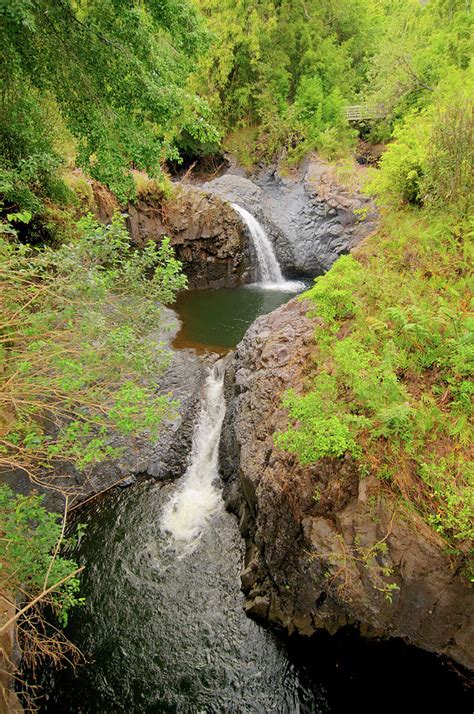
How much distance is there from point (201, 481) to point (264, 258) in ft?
35.3

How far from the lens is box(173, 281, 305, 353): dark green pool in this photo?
34.6 feet

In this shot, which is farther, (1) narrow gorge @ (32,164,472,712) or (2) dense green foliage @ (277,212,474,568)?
(1) narrow gorge @ (32,164,472,712)

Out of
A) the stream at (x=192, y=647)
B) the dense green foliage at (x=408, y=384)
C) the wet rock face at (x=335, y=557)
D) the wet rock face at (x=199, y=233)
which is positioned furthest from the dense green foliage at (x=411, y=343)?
the wet rock face at (x=199, y=233)

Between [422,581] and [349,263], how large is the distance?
180 inches

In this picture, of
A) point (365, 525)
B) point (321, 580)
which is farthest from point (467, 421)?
point (321, 580)

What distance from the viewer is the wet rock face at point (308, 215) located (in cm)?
1477

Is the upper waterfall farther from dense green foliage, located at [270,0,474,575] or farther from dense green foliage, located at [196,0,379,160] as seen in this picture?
dense green foliage, located at [270,0,474,575]

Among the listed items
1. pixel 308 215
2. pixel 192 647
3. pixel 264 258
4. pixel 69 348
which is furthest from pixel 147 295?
pixel 308 215

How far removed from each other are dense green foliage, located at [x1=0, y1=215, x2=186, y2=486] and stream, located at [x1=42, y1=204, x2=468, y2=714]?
2403 mm

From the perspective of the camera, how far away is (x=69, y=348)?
4367 mm

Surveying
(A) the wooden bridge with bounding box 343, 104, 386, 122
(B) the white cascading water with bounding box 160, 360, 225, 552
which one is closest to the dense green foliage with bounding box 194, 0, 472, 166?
(A) the wooden bridge with bounding box 343, 104, 386, 122

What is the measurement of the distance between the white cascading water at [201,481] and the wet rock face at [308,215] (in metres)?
8.63

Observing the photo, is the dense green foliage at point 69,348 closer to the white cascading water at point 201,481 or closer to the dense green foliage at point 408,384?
the dense green foliage at point 408,384

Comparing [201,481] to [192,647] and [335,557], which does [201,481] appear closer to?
[192,647]
